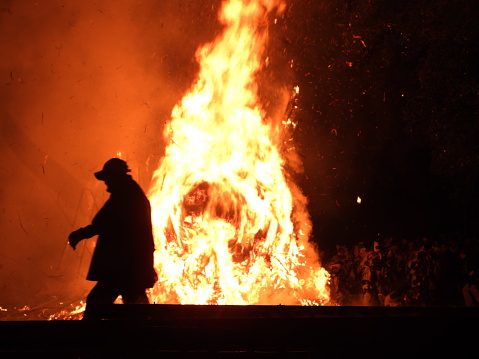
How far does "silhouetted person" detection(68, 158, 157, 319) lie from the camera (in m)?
4.02

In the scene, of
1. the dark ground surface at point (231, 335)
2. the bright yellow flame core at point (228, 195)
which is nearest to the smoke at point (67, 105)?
the bright yellow flame core at point (228, 195)

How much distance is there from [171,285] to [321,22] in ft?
26.9

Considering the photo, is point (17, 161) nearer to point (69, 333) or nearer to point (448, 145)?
point (448, 145)

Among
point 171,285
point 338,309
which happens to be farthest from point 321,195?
point 338,309

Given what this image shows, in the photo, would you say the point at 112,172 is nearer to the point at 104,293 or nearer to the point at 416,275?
the point at 104,293

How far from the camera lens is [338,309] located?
3.05m

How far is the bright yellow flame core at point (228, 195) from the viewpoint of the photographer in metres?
7.82

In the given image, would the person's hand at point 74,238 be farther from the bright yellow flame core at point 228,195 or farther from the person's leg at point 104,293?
the bright yellow flame core at point 228,195

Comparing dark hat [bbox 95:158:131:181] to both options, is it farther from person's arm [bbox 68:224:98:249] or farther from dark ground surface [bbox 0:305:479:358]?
dark ground surface [bbox 0:305:479:358]

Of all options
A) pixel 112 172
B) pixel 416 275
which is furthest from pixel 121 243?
pixel 416 275

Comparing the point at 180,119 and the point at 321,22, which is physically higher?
the point at 321,22

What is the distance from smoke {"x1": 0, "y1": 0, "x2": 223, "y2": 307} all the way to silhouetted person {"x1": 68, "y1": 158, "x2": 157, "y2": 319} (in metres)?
7.67

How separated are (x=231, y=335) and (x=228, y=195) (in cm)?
598

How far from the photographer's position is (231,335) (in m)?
2.67
